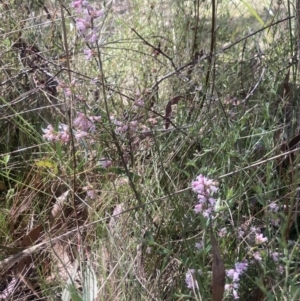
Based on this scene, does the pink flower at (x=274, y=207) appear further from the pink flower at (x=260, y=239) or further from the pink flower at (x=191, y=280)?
the pink flower at (x=191, y=280)

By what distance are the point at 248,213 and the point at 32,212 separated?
0.55 m

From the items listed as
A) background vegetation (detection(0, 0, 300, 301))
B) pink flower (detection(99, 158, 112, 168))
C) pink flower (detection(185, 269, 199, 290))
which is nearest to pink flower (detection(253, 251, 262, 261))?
background vegetation (detection(0, 0, 300, 301))

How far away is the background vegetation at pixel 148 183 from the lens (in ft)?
3.69

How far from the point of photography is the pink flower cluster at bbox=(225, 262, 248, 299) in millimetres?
1062

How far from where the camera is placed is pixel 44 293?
1.26m

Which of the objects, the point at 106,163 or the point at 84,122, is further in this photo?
the point at 106,163

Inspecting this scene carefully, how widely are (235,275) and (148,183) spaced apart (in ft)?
1.14

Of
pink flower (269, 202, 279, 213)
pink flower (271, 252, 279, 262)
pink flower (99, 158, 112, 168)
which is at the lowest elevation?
pink flower (271, 252, 279, 262)

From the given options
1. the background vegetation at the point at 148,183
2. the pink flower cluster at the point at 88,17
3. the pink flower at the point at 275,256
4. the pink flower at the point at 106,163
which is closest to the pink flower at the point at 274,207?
the background vegetation at the point at 148,183

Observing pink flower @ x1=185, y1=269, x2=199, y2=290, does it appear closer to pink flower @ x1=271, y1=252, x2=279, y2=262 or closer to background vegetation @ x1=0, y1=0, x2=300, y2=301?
background vegetation @ x1=0, y1=0, x2=300, y2=301

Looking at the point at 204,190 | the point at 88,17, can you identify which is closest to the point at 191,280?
the point at 204,190

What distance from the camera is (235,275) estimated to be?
1.06 m

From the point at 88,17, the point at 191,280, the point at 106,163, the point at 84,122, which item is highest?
the point at 88,17

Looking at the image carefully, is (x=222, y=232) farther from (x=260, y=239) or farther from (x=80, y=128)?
(x=80, y=128)
